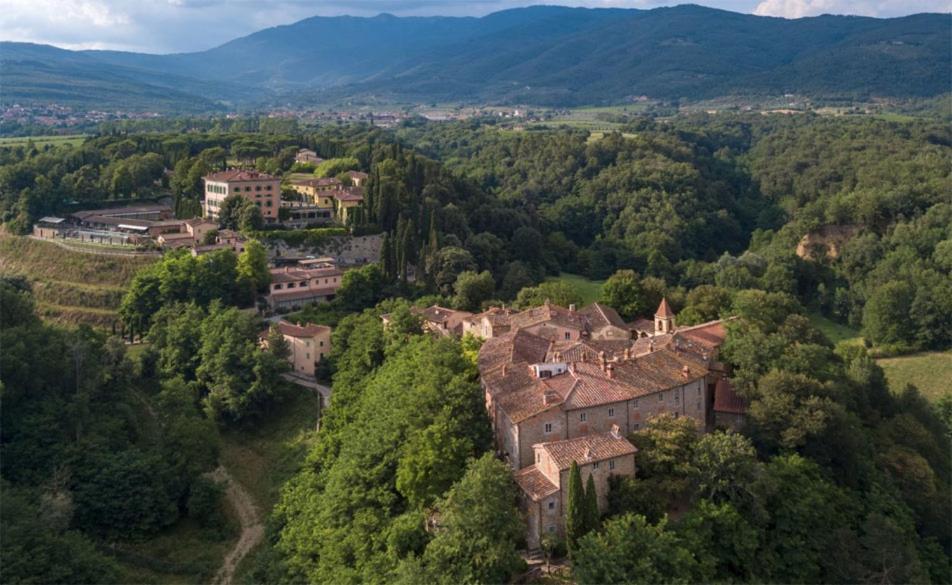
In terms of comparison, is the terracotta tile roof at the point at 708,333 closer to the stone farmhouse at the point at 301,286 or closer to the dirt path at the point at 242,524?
the dirt path at the point at 242,524

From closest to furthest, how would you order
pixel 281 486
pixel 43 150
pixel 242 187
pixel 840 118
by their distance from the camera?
pixel 281 486 → pixel 242 187 → pixel 43 150 → pixel 840 118

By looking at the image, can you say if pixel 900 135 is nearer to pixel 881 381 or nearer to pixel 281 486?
pixel 881 381

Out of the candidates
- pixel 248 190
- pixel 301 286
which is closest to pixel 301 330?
pixel 301 286

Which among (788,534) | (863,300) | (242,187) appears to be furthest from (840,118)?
(788,534)

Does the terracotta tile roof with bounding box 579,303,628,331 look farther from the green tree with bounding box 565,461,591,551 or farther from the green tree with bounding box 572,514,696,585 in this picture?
the green tree with bounding box 572,514,696,585

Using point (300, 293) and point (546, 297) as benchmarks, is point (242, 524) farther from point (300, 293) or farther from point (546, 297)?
point (300, 293)

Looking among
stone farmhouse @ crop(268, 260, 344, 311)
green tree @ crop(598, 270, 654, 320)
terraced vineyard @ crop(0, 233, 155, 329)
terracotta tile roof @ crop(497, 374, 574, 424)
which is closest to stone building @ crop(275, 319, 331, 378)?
stone farmhouse @ crop(268, 260, 344, 311)

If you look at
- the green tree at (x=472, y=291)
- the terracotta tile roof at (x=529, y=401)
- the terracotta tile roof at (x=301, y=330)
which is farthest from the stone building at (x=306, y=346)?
the terracotta tile roof at (x=529, y=401)
